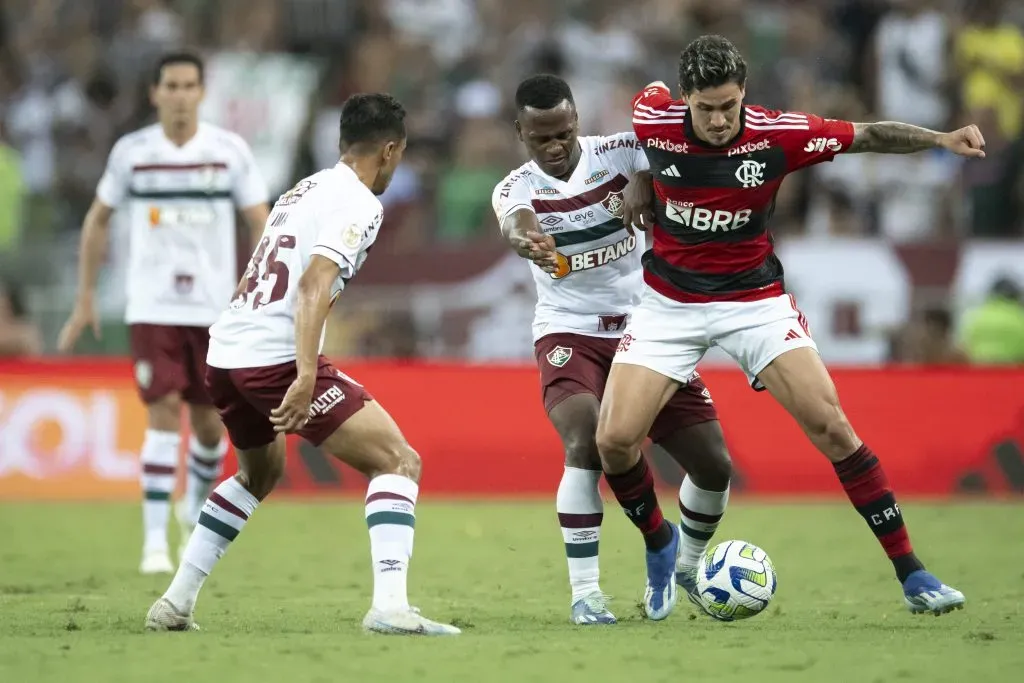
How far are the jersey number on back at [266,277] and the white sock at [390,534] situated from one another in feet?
3.15

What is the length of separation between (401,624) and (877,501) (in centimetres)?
240

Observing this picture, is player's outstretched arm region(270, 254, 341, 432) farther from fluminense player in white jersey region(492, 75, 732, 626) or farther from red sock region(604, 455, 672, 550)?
red sock region(604, 455, 672, 550)

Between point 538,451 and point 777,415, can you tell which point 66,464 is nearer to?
point 538,451

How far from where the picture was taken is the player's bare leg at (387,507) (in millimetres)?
7227

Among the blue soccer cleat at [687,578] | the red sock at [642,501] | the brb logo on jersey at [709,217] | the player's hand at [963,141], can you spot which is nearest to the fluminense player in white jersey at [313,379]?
the red sock at [642,501]

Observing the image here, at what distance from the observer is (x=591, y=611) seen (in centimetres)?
795

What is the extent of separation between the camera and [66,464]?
15.0m

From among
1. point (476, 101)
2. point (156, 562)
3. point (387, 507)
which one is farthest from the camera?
point (476, 101)

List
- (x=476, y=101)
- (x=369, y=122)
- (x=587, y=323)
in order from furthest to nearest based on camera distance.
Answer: (x=476, y=101)
(x=587, y=323)
(x=369, y=122)

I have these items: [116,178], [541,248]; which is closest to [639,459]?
[541,248]

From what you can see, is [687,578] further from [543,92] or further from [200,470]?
[200,470]

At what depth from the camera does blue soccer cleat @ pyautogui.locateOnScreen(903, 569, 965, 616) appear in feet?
25.7

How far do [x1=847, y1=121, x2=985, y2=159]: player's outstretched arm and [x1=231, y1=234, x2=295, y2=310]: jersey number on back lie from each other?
2.70 metres

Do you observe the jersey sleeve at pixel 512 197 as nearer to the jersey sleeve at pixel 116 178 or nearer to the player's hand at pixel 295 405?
the player's hand at pixel 295 405
